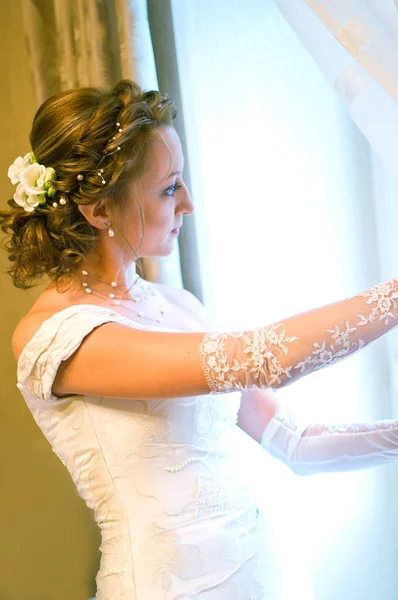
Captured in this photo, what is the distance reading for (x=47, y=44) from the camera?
1.65 meters

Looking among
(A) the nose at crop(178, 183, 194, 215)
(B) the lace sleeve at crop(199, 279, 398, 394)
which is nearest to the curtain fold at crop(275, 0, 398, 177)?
(B) the lace sleeve at crop(199, 279, 398, 394)

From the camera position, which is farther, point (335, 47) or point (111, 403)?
point (111, 403)

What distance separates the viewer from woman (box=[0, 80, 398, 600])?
112cm

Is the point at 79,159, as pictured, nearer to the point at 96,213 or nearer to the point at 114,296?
the point at 96,213

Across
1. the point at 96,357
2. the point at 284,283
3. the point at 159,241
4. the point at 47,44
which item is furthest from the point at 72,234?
the point at 47,44

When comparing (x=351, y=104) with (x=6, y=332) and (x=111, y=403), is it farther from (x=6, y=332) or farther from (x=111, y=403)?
(x=6, y=332)

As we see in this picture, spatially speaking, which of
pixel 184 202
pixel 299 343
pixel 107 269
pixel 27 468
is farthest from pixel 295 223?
pixel 27 468

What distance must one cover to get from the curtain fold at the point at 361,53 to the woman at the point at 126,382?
32 cm

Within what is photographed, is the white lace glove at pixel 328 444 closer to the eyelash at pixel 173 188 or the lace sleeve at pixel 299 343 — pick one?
the lace sleeve at pixel 299 343

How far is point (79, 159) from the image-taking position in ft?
3.93

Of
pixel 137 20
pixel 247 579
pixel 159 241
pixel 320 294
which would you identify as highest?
pixel 137 20

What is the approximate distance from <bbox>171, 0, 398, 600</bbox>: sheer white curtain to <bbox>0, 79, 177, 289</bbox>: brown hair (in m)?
0.24

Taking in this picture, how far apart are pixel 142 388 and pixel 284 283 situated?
506 millimetres

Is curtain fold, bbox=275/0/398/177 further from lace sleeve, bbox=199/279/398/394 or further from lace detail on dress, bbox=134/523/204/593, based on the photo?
lace detail on dress, bbox=134/523/204/593
